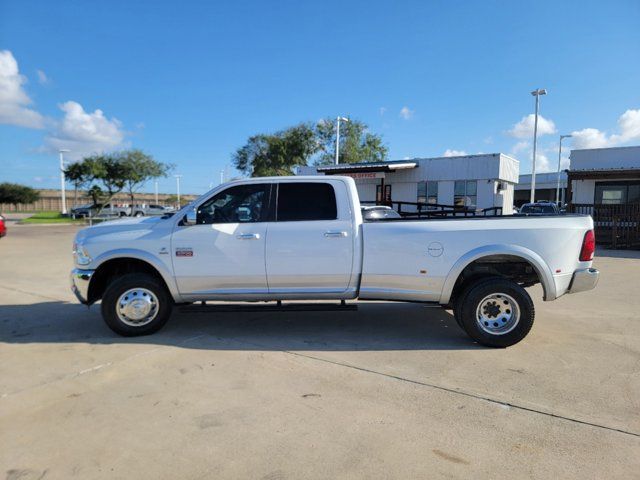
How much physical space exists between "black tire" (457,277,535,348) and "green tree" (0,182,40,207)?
69035 mm

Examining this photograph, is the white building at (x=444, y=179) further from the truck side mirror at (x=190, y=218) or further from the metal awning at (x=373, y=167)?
the truck side mirror at (x=190, y=218)

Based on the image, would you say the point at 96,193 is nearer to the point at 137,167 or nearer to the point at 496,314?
the point at 137,167

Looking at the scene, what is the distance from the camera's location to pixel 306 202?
530cm

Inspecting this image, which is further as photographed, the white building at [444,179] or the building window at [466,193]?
the building window at [466,193]

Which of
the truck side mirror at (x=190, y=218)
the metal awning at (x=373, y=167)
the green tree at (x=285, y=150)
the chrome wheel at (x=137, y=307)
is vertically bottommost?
the chrome wheel at (x=137, y=307)

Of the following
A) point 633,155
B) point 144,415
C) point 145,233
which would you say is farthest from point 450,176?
point 144,415

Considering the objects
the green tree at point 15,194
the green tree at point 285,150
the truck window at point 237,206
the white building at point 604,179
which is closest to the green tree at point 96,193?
the green tree at point 285,150

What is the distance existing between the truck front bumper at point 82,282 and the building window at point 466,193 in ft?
73.8

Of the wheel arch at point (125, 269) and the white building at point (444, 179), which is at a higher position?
the white building at point (444, 179)

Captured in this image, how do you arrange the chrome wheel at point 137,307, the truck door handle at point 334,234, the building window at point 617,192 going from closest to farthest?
the truck door handle at point 334,234 < the chrome wheel at point 137,307 < the building window at point 617,192

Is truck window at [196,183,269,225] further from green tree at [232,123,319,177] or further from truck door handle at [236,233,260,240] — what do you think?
green tree at [232,123,319,177]

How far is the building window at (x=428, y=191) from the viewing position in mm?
26188

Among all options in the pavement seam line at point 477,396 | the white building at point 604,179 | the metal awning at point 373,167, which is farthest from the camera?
the metal awning at point 373,167

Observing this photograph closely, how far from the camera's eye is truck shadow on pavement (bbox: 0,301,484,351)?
16.8 ft
